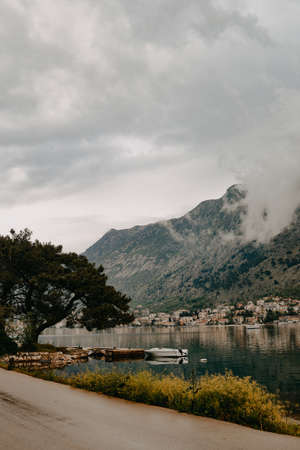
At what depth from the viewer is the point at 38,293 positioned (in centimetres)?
5719

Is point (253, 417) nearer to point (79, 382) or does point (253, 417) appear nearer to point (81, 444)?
point (81, 444)

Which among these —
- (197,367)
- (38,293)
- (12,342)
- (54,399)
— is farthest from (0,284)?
(54,399)

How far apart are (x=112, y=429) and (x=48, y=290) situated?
155 ft

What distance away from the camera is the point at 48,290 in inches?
2226

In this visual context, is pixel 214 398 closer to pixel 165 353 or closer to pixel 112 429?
pixel 112 429

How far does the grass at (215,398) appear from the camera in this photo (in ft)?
41.5

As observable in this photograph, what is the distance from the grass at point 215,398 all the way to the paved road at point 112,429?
0.61 m

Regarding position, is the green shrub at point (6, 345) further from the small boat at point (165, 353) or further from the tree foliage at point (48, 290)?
the small boat at point (165, 353)

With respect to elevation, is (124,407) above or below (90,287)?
below

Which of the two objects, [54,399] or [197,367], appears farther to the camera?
[197,367]

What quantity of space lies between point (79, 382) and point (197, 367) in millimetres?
43474

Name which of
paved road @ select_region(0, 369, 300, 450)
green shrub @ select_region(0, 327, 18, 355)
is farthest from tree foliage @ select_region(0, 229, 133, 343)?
paved road @ select_region(0, 369, 300, 450)

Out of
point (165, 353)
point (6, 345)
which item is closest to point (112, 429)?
point (6, 345)

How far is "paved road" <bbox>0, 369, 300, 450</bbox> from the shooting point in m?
9.77
